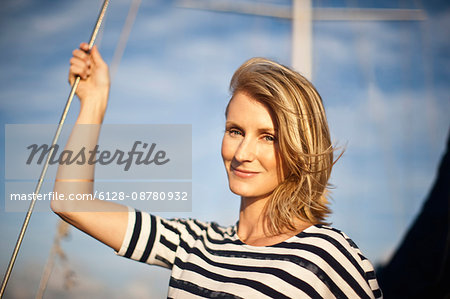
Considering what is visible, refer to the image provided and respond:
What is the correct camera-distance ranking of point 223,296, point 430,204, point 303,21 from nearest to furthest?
point 223,296
point 430,204
point 303,21

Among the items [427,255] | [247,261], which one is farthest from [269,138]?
[427,255]

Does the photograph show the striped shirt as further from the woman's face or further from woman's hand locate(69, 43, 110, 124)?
woman's hand locate(69, 43, 110, 124)

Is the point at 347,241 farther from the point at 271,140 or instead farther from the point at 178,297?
the point at 178,297

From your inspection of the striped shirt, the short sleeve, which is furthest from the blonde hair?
the short sleeve

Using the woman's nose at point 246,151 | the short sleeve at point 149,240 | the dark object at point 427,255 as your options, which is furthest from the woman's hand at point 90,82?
the dark object at point 427,255

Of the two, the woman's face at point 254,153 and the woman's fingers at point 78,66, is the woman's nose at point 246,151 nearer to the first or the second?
the woman's face at point 254,153

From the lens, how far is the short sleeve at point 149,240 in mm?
1325

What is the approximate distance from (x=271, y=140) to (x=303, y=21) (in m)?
2.45

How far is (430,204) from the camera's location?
3.03 meters

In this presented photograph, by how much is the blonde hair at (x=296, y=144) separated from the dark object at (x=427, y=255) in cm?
170

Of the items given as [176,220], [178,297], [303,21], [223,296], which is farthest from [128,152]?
[303,21]

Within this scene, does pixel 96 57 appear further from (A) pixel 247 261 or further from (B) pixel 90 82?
(A) pixel 247 261

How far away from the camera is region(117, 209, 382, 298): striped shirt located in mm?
1069

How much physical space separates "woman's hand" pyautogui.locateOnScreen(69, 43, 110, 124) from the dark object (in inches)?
94.3
